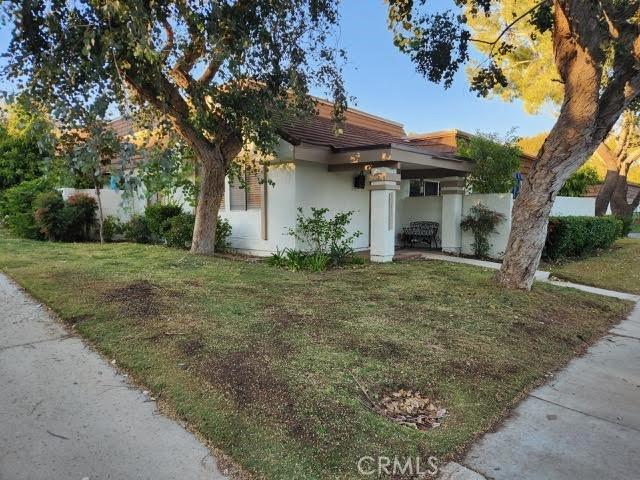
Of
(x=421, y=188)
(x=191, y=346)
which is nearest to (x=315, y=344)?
(x=191, y=346)

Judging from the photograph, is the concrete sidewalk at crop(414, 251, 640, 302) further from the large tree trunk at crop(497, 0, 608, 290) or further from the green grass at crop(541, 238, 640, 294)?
the large tree trunk at crop(497, 0, 608, 290)

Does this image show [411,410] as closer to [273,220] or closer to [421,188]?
[273,220]

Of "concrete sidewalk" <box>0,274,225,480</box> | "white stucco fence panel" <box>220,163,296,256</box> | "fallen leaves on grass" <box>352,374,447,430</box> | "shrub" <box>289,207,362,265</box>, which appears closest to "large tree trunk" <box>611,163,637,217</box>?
"shrub" <box>289,207,362,265</box>

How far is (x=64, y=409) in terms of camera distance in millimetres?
3160

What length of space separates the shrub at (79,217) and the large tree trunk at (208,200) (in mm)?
5318

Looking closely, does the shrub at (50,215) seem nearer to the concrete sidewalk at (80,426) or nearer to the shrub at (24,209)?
the shrub at (24,209)

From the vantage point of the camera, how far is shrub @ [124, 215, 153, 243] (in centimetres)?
1340

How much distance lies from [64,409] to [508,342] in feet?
14.2

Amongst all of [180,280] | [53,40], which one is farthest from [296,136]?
[53,40]

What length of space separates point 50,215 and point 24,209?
65.0 inches

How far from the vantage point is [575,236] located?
11.4 m

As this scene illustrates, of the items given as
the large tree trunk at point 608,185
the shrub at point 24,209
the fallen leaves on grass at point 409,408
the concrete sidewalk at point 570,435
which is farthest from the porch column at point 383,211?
the large tree trunk at point 608,185

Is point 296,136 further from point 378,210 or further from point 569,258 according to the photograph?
point 569,258

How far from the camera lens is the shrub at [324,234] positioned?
9625mm
